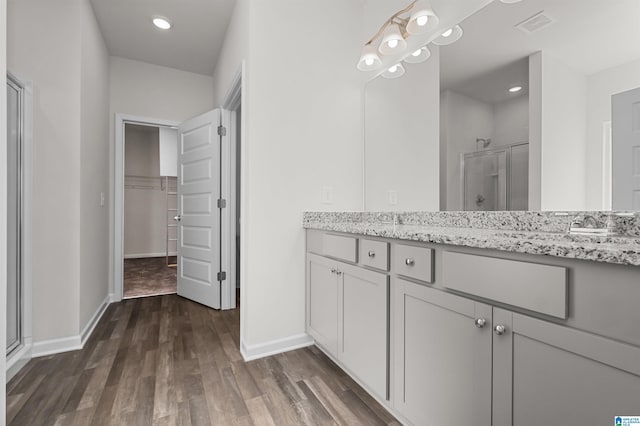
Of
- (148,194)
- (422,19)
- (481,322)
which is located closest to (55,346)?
(481,322)

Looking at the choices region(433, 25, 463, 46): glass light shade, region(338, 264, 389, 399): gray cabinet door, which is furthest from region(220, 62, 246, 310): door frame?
region(433, 25, 463, 46): glass light shade

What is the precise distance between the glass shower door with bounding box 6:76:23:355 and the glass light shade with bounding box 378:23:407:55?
2.29 m

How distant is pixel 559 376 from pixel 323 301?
4.20 ft

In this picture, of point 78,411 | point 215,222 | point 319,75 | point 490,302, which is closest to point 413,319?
point 490,302

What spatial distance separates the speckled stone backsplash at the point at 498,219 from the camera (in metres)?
1.01

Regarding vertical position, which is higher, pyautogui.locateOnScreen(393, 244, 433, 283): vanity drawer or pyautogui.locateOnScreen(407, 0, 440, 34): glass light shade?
pyautogui.locateOnScreen(407, 0, 440, 34): glass light shade

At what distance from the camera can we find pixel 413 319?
1205mm

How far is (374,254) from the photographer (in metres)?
1.43

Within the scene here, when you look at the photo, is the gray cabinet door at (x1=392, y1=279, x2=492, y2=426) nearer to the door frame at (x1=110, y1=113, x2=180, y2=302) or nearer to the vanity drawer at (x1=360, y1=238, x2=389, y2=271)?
the vanity drawer at (x1=360, y1=238, x2=389, y2=271)

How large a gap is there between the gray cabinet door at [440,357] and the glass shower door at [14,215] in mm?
2290

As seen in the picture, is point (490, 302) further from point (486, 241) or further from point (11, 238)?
point (11, 238)

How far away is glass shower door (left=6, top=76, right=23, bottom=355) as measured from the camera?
1.82 meters

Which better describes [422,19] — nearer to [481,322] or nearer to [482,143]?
[482,143]

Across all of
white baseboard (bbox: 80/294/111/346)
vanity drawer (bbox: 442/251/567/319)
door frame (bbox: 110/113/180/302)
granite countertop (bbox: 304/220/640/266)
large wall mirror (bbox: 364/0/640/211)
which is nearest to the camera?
granite countertop (bbox: 304/220/640/266)
